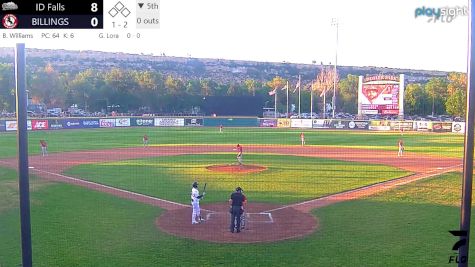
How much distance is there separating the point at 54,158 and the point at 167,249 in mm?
16314

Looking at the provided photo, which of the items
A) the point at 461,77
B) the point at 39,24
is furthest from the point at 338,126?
the point at 39,24

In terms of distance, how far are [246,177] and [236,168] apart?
2120 millimetres

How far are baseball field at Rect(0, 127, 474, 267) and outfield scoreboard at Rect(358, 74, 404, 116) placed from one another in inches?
389

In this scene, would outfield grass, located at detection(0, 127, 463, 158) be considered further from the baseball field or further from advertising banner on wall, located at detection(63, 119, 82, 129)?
the baseball field

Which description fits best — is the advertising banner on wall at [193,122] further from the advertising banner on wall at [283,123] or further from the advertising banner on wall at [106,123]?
the advertising banner on wall at [283,123]

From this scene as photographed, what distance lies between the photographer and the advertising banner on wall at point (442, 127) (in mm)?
41219

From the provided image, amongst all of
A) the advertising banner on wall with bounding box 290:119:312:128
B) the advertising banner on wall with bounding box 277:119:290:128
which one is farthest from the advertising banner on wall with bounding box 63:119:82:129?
the advertising banner on wall with bounding box 290:119:312:128

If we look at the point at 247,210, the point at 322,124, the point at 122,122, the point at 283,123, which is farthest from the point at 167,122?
the point at 247,210

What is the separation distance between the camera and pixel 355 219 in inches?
436

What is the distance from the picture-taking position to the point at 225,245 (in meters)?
8.93

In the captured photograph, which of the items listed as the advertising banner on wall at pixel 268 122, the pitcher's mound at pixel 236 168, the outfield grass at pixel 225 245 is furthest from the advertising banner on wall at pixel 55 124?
the outfield grass at pixel 225 245

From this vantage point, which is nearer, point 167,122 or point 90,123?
point 90,123

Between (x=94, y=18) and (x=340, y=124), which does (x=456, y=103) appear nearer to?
(x=340, y=124)

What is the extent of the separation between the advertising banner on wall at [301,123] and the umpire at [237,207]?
38032 mm
